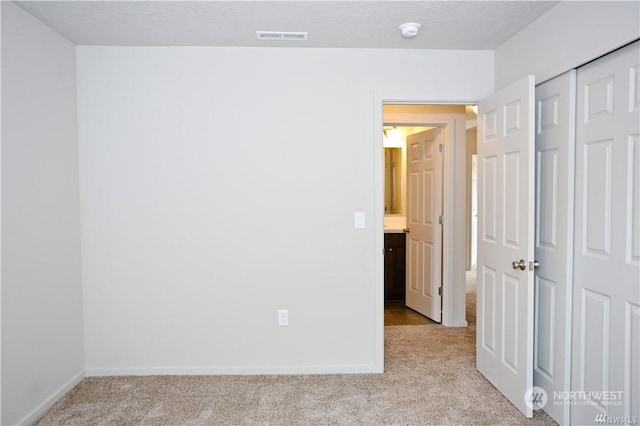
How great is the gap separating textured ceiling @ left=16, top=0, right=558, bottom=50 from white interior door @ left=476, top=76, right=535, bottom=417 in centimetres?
42

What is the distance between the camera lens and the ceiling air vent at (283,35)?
260 centimetres

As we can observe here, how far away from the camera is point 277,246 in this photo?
2.96 m

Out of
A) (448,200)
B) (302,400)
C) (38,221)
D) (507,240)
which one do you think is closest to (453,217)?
(448,200)

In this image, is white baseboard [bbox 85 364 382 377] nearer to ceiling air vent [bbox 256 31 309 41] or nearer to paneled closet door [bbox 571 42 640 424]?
paneled closet door [bbox 571 42 640 424]

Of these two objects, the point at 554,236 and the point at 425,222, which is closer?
the point at 554,236

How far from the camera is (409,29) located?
247 cm

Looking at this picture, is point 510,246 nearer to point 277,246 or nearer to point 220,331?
point 277,246

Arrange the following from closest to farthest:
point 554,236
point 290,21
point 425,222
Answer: point 554,236
point 290,21
point 425,222

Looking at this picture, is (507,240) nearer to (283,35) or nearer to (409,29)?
(409,29)

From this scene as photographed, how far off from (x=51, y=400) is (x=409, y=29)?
3.17 m

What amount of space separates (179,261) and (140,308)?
1.45 ft

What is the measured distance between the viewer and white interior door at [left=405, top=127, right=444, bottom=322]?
421 centimetres

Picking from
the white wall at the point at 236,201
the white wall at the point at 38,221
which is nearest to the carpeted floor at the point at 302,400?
the white wall at the point at 236,201

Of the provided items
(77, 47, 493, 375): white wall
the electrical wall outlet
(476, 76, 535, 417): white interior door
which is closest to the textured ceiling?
(77, 47, 493, 375): white wall
